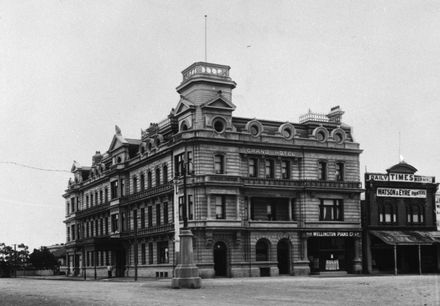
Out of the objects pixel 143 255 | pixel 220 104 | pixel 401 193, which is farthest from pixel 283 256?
pixel 143 255

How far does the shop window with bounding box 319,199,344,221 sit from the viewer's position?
61281 mm

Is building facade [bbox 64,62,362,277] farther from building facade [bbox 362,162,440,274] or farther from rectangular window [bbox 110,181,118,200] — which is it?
rectangular window [bbox 110,181,118,200]

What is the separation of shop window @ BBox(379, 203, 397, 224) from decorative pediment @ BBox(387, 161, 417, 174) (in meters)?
3.32

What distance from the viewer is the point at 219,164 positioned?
56.7 m

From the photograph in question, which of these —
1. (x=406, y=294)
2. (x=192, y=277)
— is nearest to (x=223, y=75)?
(x=192, y=277)

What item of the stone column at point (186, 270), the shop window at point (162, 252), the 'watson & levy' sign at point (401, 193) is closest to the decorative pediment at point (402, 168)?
the 'watson & levy' sign at point (401, 193)

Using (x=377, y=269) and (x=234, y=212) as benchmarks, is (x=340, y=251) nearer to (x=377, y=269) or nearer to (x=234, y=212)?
(x=377, y=269)

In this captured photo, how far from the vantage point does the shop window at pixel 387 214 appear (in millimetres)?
63406

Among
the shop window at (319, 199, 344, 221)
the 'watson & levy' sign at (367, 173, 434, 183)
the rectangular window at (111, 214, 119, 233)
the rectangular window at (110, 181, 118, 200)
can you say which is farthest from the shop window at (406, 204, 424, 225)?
the rectangular window at (110, 181, 118, 200)

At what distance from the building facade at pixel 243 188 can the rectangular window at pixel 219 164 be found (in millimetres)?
91

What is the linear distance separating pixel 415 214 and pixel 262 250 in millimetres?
16991

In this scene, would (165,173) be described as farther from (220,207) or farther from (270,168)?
(270,168)

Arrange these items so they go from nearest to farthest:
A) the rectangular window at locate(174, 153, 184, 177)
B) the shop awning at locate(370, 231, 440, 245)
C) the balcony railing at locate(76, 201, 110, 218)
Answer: the rectangular window at locate(174, 153, 184, 177), the shop awning at locate(370, 231, 440, 245), the balcony railing at locate(76, 201, 110, 218)

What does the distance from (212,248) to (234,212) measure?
11.8 ft
